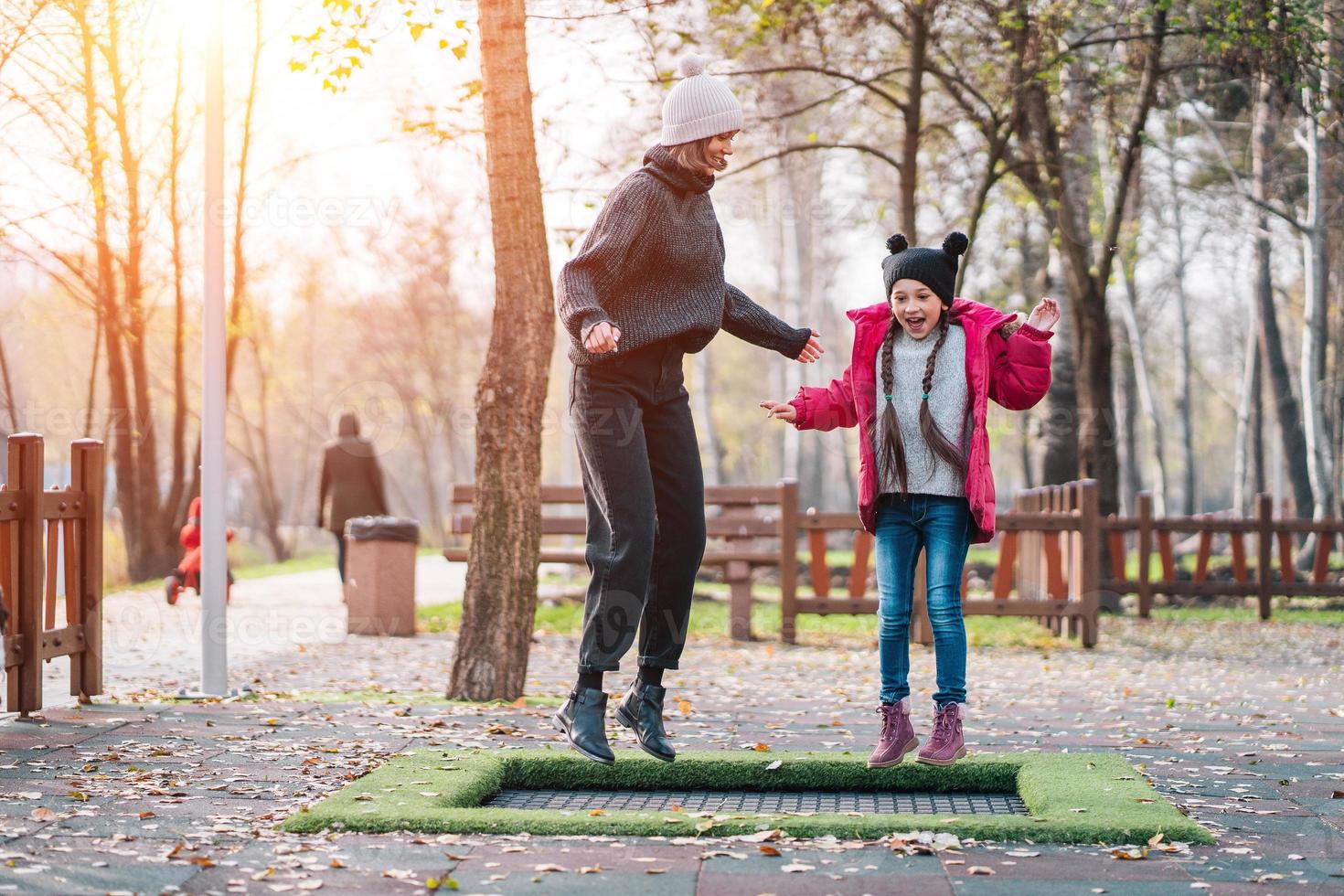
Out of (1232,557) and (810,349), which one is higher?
(810,349)

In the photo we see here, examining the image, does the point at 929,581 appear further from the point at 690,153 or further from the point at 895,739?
the point at 690,153

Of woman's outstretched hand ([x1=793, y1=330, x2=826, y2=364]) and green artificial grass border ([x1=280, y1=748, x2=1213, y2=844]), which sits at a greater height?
woman's outstretched hand ([x1=793, y1=330, x2=826, y2=364])

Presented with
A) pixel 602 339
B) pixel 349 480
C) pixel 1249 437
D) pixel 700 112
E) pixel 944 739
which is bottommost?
pixel 944 739

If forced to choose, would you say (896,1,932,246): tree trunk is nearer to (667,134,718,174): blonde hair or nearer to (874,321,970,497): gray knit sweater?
(874,321,970,497): gray knit sweater

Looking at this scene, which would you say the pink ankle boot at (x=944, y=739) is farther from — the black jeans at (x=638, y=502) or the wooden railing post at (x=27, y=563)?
the wooden railing post at (x=27, y=563)

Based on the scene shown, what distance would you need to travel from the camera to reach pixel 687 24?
1166cm

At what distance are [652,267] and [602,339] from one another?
47 centimetres

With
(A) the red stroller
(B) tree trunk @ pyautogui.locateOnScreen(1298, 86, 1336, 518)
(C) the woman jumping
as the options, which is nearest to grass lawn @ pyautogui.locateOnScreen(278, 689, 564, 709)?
(C) the woman jumping

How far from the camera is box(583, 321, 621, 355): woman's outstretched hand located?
4.27 metres

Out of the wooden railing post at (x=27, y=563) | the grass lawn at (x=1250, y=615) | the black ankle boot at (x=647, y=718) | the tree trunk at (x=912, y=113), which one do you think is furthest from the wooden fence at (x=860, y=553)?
the black ankle boot at (x=647, y=718)

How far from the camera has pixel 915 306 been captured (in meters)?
4.68

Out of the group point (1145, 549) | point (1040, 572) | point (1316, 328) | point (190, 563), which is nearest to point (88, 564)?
point (190, 563)

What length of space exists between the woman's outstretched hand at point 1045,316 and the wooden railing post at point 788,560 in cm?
691

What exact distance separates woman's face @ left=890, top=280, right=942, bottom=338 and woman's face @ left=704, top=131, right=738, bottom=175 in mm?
691
